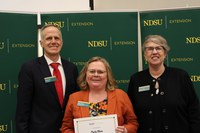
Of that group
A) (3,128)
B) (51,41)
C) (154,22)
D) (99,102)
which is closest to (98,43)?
(154,22)

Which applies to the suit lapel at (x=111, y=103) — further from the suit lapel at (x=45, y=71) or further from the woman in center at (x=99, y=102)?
the suit lapel at (x=45, y=71)

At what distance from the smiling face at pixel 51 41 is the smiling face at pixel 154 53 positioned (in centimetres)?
94

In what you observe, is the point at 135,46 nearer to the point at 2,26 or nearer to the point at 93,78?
the point at 93,78

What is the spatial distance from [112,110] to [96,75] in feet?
1.21

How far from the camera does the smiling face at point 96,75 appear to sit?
8.49 feet

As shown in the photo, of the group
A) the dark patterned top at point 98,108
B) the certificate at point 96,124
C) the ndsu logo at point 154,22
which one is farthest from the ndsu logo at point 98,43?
the certificate at point 96,124

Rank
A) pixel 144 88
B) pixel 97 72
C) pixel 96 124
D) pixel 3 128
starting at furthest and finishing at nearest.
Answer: pixel 3 128 < pixel 144 88 < pixel 97 72 < pixel 96 124

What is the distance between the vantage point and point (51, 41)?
275cm

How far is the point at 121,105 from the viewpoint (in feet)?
8.51

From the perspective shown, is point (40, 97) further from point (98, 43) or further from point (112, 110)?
point (98, 43)

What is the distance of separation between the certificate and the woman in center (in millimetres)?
55

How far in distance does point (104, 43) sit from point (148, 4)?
1.48 meters

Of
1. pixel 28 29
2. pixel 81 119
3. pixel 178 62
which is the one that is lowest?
pixel 81 119

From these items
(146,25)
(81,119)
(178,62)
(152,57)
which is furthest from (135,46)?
(81,119)
